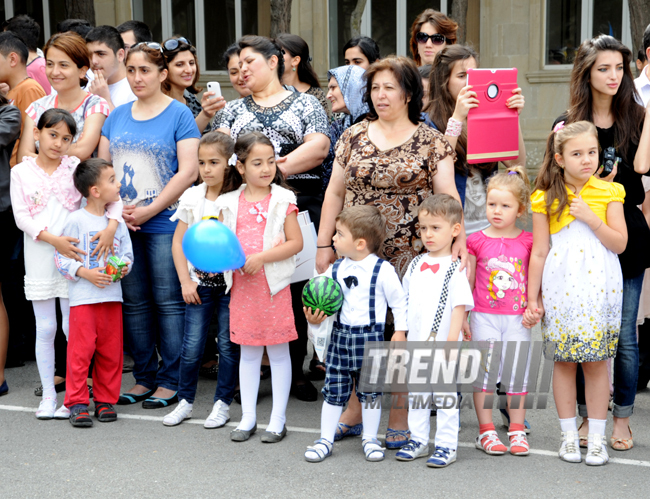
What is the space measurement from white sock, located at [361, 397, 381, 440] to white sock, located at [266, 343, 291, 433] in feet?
1.66

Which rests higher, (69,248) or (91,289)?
(69,248)

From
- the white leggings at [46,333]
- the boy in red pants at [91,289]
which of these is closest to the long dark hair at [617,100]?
the boy in red pants at [91,289]

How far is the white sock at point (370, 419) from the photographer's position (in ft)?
13.6

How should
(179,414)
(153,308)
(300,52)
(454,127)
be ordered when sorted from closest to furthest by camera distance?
(454,127), (179,414), (153,308), (300,52)

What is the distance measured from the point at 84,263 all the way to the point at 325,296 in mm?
1601

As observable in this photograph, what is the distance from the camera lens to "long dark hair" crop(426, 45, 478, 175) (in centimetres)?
466

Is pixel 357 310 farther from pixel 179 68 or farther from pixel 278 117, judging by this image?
pixel 179 68

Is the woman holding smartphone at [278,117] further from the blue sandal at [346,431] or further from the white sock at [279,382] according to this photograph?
the blue sandal at [346,431]

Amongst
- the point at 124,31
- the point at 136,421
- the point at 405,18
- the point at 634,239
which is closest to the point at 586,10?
the point at 405,18

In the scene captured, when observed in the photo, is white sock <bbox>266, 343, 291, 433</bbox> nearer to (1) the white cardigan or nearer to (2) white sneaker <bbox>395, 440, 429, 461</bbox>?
(1) the white cardigan

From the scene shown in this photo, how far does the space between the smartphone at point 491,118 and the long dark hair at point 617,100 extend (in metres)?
0.34

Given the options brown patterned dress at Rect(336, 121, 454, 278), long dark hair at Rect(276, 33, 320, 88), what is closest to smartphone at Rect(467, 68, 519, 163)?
brown patterned dress at Rect(336, 121, 454, 278)

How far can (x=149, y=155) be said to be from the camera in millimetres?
4926

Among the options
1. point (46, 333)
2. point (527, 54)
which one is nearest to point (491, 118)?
point (46, 333)
